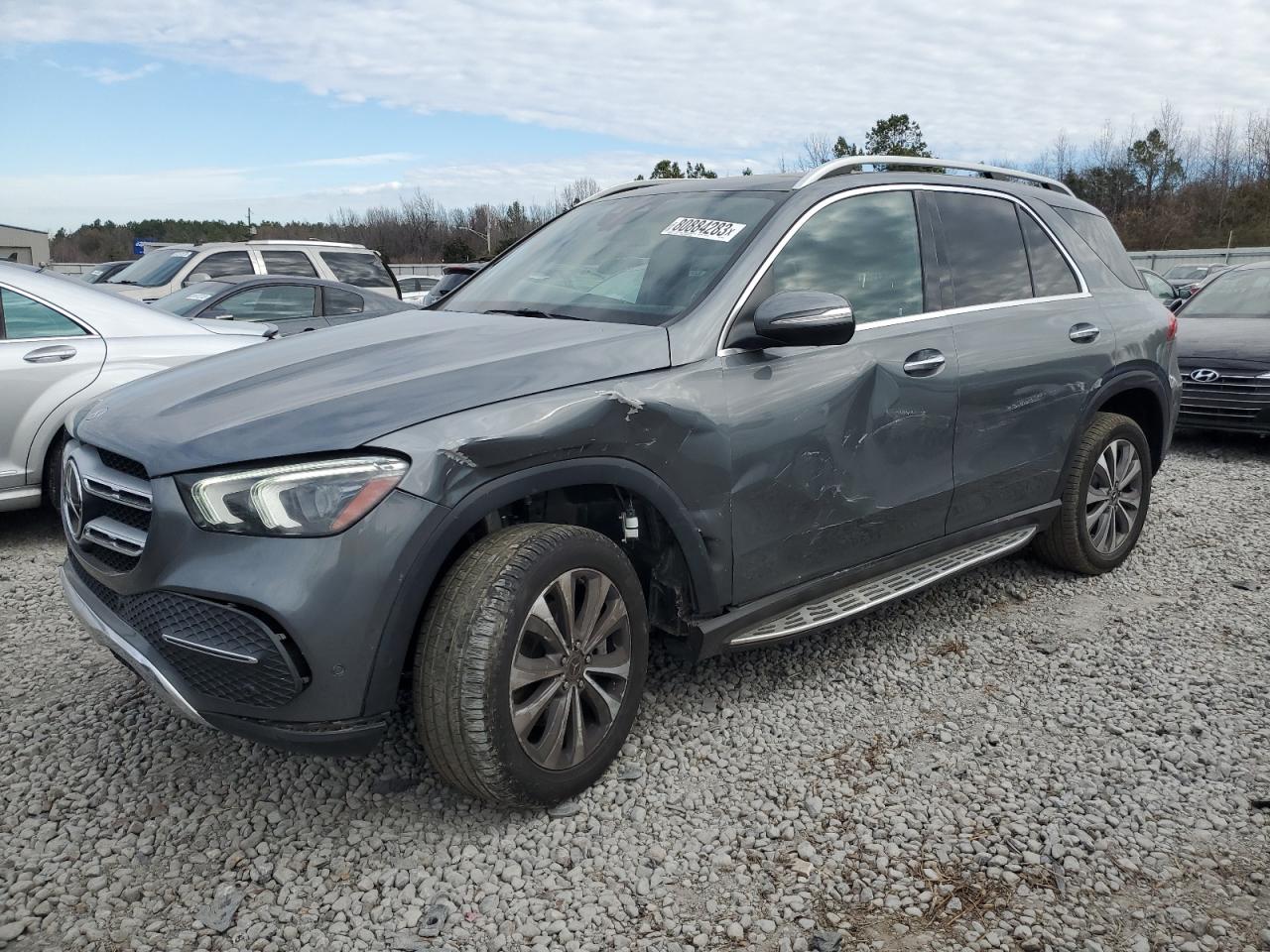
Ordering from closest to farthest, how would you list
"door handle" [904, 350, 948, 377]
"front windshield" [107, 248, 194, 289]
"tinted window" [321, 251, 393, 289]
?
A: "door handle" [904, 350, 948, 377], "front windshield" [107, 248, 194, 289], "tinted window" [321, 251, 393, 289]

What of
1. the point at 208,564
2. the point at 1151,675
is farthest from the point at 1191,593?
the point at 208,564

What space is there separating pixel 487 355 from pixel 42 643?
2528 mm

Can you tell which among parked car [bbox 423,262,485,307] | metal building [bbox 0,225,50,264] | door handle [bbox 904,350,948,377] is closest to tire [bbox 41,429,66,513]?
parked car [bbox 423,262,485,307]

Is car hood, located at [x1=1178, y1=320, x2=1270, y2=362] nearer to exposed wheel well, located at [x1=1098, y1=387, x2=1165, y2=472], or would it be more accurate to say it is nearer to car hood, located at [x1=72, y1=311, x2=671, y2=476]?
exposed wheel well, located at [x1=1098, y1=387, x2=1165, y2=472]

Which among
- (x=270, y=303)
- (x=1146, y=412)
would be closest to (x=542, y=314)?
(x=1146, y=412)

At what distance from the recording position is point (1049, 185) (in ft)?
16.0

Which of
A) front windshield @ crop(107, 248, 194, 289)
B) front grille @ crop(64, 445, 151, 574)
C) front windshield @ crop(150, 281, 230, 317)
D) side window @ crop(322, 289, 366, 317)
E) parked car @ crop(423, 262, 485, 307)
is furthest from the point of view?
front windshield @ crop(107, 248, 194, 289)

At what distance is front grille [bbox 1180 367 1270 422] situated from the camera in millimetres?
7828

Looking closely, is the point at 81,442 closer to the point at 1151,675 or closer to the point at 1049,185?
the point at 1151,675

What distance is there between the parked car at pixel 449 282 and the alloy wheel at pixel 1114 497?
3.01 m

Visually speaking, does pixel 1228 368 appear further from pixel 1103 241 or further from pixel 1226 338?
pixel 1103 241

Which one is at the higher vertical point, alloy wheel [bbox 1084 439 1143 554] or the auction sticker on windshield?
the auction sticker on windshield

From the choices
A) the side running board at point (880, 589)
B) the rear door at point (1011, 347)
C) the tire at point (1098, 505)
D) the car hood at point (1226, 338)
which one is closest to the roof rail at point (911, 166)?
the rear door at point (1011, 347)

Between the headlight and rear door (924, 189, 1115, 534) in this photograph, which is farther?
rear door (924, 189, 1115, 534)
